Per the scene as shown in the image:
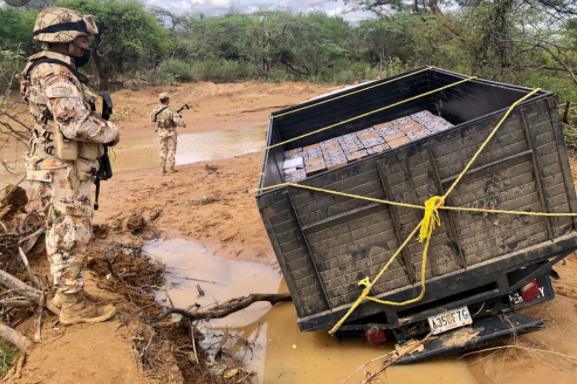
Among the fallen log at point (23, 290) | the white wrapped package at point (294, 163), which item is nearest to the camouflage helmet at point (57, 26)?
the fallen log at point (23, 290)

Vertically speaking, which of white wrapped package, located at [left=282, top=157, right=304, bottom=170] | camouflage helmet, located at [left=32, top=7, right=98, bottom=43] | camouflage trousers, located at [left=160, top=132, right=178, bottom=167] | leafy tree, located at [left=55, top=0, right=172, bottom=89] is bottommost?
white wrapped package, located at [left=282, top=157, right=304, bottom=170]

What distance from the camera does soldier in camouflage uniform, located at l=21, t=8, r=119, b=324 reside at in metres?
2.88

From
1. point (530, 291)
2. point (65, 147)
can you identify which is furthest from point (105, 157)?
point (530, 291)

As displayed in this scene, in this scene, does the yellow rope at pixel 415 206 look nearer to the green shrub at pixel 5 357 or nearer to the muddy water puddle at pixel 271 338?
the muddy water puddle at pixel 271 338

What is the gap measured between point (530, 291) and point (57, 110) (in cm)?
332

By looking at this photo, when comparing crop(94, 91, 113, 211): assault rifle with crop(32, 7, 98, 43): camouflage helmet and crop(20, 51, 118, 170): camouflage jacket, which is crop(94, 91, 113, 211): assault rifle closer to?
crop(20, 51, 118, 170): camouflage jacket

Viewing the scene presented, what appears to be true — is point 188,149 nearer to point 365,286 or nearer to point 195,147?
point 195,147

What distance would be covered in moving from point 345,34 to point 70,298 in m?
22.2

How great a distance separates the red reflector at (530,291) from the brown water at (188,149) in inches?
318

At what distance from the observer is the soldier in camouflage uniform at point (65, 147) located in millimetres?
2885

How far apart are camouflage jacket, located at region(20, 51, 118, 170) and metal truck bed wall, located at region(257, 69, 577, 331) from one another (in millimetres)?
1408

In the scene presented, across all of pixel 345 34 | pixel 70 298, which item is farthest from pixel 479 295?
pixel 345 34

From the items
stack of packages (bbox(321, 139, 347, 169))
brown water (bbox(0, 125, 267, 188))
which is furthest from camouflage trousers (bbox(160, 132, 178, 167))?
stack of packages (bbox(321, 139, 347, 169))

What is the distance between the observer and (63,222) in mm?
3027
